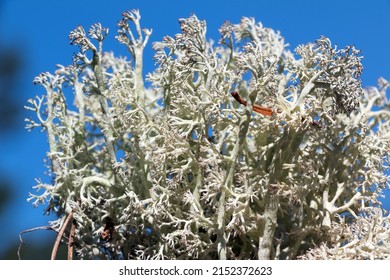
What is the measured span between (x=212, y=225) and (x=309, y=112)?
360 mm

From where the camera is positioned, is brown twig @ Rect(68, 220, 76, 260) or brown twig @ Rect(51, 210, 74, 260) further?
brown twig @ Rect(68, 220, 76, 260)

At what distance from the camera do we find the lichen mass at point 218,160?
2.05 m

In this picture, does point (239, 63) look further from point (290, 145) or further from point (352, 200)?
point (352, 200)

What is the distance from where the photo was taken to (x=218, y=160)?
2.10 m

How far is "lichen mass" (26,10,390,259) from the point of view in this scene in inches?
80.7

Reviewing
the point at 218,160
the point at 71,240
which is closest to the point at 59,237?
the point at 71,240

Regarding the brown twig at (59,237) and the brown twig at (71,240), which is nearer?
the brown twig at (59,237)

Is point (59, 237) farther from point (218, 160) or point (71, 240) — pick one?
point (218, 160)

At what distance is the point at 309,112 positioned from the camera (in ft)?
6.60
